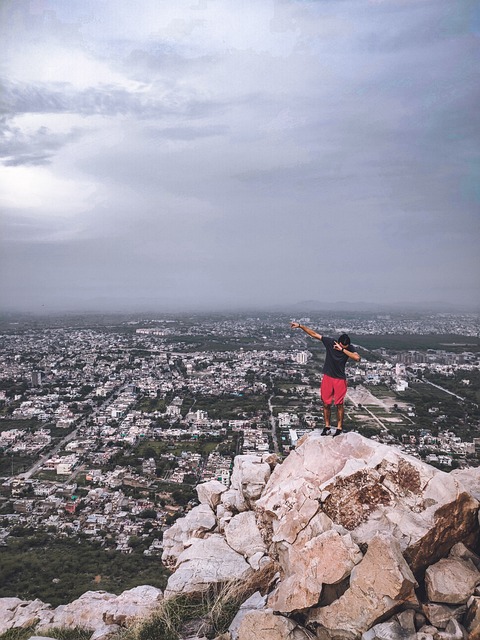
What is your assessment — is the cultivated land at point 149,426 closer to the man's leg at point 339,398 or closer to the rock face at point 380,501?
the rock face at point 380,501

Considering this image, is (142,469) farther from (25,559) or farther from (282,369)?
(282,369)

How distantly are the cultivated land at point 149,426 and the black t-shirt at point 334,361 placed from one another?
9.02 meters

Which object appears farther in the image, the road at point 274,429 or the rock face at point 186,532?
the road at point 274,429

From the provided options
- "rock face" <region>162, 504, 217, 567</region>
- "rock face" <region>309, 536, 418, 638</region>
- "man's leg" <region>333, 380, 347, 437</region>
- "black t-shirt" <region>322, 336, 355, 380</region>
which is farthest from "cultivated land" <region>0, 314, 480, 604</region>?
"rock face" <region>309, 536, 418, 638</region>

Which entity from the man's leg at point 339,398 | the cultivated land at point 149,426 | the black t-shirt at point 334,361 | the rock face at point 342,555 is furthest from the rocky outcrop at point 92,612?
the cultivated land at point 149,426

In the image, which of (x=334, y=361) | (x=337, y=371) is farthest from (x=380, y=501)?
(x=334, y=361)

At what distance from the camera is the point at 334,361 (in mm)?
6516

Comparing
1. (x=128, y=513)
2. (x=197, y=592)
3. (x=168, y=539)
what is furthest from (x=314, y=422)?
(x=197, y=592)

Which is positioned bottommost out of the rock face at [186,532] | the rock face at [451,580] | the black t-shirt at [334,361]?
the rock face at [186,532]

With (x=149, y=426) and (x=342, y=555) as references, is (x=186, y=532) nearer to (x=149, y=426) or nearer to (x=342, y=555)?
(x=342, y=555)

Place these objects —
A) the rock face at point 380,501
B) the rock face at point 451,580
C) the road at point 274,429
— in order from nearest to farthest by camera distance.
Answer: the rock face at point 451,580, the rock face at point 380,501, the road at point 274,429

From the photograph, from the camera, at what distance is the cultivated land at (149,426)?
15688 mm

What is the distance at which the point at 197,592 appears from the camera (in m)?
5.59

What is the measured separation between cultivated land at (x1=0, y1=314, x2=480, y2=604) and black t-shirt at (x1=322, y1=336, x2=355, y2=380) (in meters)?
9.02
